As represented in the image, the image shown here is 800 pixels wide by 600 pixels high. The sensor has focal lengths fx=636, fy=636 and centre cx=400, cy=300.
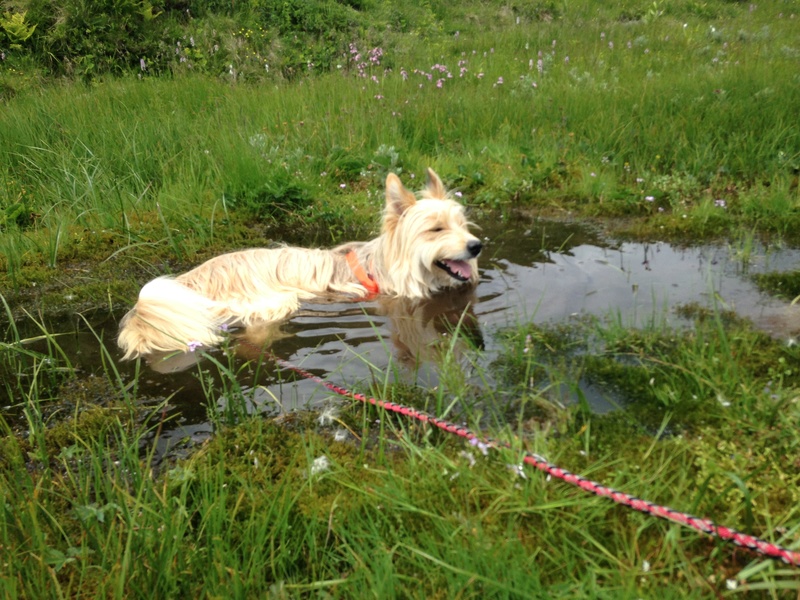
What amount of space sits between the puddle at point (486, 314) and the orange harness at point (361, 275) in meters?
0.18

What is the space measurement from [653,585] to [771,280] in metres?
2.95

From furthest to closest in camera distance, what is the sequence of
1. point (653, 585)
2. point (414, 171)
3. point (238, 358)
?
1. point (414, 171)
2. point (238, 358)
3. point (653, 585)

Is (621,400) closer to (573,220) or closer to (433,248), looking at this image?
(433,248)

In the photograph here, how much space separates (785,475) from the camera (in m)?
2.34

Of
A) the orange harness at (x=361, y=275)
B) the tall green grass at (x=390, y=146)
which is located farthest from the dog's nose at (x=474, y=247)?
the tall green grass at (x=390, y=146)

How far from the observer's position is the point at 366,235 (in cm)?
636

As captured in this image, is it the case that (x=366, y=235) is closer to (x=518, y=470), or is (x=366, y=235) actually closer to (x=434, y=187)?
(x=434, y=187)

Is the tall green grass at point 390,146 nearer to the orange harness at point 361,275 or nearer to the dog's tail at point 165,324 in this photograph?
the orange harness at point 361,275

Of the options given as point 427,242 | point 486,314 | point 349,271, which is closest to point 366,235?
point 349,271

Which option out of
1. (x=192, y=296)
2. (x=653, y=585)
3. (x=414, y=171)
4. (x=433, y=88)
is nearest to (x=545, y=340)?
(x=653, y=585)

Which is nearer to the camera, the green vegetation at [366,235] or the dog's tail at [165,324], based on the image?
the green vegetation at [366,235]

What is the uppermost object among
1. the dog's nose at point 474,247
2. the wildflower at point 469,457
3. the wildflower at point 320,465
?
the dog's nose at point 474,247

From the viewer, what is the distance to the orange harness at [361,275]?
17.1ft

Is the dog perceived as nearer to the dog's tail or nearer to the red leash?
the dog's tail
